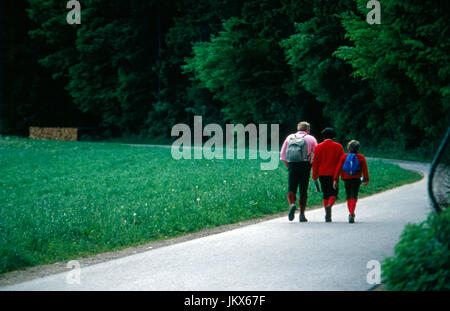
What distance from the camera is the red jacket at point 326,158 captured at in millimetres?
10164

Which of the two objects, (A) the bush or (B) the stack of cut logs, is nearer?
(A) the bush

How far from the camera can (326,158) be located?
33.4 ft

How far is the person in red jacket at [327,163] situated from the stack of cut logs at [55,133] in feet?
149

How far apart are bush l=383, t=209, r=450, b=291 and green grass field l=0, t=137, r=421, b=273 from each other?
4.75m

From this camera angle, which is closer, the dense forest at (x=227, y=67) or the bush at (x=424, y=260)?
the bush at (x=424, y=260)

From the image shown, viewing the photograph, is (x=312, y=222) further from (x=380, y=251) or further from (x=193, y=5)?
(x=193, y=5)

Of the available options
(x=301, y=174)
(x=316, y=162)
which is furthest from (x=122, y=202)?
(x=316, y=162)

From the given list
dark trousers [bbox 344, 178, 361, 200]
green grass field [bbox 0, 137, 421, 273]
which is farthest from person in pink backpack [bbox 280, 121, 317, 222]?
green grass field [bbox 0, 137, 421, 273]

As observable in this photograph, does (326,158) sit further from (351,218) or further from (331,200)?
(351,218)

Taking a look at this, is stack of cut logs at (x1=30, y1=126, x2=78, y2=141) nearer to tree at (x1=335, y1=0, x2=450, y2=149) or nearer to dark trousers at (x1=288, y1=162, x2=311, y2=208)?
tree at (x1=335, y1=0, x2=450, y2=149)

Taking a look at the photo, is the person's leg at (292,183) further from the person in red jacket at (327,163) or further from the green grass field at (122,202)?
the green grass field at (122,202)

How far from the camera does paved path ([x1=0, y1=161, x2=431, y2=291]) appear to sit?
239 inches

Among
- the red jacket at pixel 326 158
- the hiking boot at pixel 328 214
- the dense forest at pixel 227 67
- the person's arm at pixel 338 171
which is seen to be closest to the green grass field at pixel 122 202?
the hiking boot at pixel 328 214

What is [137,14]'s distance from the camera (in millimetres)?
50000
